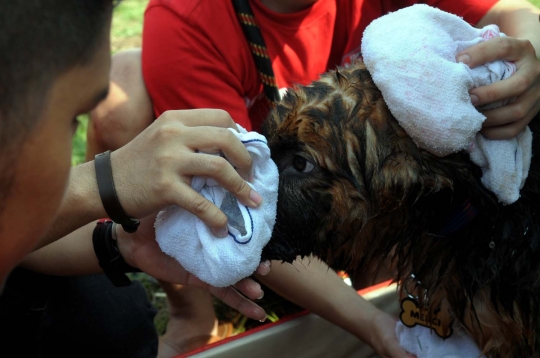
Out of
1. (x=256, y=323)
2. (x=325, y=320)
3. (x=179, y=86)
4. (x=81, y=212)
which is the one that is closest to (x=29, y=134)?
(x=81, y=212)

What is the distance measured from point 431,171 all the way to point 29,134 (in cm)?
121

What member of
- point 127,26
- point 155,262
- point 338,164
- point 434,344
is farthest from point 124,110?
point 127,26

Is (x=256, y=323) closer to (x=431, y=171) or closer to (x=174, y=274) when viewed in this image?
(x=174, y=274)

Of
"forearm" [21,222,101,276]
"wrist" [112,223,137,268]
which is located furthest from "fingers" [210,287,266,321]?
"forearm" [21,222,101,276]

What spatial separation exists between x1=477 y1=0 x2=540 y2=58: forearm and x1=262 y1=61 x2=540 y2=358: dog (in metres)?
0.87

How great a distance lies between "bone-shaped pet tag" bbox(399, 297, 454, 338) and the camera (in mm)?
2588

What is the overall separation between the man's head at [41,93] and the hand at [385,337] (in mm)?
1662

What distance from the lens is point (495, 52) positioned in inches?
82.2

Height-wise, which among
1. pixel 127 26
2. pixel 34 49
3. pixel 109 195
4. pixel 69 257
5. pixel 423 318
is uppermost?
pixel 34 49

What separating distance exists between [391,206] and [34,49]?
1254mm

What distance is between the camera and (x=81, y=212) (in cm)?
222

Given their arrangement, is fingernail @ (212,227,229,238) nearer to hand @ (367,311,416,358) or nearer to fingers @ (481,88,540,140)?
fingers @ (481,88,540,140)

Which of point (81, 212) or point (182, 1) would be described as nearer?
point (81, 212)

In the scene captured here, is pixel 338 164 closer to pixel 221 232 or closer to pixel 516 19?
pixel 221 232
